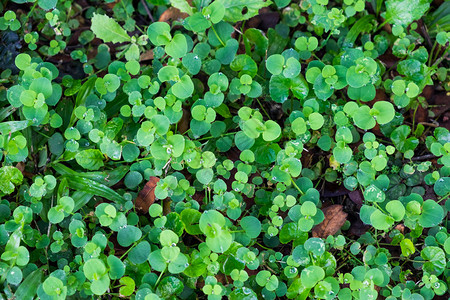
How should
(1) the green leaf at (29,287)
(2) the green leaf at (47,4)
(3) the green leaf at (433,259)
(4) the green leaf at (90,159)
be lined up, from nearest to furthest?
(1) the green leaf at (29,287) < (3) the green leaf at (433,259) < (4) the green leaf at (90,159) < (2) the green leaf at (47,4)

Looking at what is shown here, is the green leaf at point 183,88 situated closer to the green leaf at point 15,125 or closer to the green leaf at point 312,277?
the green leaf at point 15,125

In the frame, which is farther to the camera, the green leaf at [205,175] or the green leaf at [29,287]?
the green leaf at [205,175]

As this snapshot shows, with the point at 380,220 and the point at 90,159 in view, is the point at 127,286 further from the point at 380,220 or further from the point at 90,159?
the point at 380,220

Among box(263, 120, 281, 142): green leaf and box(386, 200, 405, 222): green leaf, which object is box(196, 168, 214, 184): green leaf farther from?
box(386, 200, 405, 222): green leaf

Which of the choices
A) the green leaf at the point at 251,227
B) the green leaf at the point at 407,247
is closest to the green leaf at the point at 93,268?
the green leaf at the point at 251,227

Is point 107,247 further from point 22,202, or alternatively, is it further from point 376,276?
point 376,276

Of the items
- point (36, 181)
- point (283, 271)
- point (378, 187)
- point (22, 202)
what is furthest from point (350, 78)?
point (22, 202)
